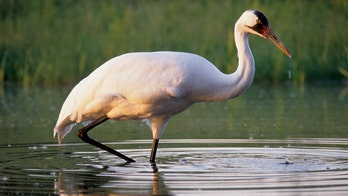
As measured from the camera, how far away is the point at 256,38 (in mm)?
20156

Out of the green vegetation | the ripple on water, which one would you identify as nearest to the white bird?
the ripple on water

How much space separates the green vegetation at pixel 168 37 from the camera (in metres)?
Result: 19.8

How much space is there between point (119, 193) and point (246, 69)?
2.45m

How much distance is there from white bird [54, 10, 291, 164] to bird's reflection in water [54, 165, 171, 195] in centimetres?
78

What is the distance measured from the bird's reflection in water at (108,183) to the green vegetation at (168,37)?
405 inches

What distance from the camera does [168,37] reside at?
20.5 m

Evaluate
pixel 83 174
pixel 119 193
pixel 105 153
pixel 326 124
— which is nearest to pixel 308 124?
pixel 326 124

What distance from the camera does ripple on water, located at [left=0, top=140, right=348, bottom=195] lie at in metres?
8.11

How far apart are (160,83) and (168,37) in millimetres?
10836

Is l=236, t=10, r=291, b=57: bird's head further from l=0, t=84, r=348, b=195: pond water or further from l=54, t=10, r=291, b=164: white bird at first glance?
l=0, t=84, r=348, b=195: pond water

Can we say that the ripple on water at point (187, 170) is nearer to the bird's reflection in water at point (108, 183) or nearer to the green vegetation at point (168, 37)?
the bird's reflection in water at point (108, 183)

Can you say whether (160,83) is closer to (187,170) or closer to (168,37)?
(187,170)

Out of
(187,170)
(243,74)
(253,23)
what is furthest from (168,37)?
(187,170)

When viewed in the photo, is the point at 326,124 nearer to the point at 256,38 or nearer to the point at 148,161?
the point at 148,161
